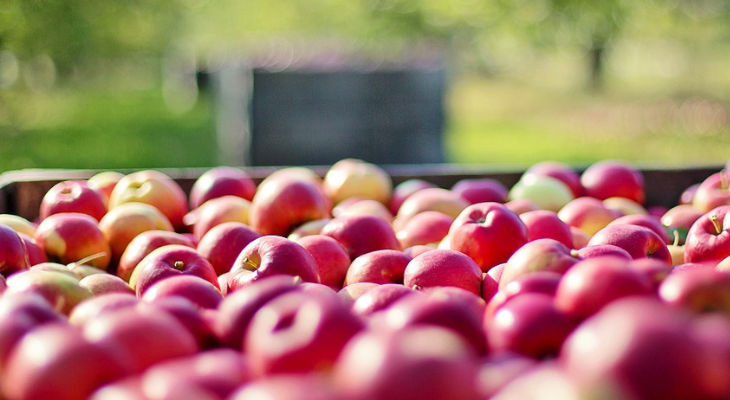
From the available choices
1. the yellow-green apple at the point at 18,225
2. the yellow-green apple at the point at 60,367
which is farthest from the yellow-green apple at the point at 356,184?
the yellow-green apple at the point at 60,367

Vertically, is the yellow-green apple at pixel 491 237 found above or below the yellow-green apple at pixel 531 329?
below

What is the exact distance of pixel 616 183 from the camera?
3418 mm

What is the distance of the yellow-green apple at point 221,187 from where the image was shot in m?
3.31

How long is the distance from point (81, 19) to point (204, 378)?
1774 cm

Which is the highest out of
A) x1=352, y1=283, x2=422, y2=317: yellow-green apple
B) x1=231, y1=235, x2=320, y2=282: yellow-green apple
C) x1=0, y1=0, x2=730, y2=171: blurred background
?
x1=352, y1=283, x2=422, y2=317: yellow-green apple

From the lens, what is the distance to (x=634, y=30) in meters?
20.7

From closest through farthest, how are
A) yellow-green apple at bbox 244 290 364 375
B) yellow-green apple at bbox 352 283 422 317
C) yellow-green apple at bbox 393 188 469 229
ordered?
yellow-green apple at bbox 244 290 364 375 → yellow-green apple at bbox 352 283 422 317 → yellow-green apple at bbox 393 188 469 229

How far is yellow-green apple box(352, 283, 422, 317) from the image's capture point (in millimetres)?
1559

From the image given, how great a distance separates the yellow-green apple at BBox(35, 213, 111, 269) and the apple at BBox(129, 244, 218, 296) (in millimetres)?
533

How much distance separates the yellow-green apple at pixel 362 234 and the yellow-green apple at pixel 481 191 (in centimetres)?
82

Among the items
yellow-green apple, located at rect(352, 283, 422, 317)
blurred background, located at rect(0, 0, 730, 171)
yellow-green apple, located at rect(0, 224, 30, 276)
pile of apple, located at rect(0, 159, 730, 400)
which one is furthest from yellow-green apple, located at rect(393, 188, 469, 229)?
blurred background, located at rect(0, 0, 730, 171)

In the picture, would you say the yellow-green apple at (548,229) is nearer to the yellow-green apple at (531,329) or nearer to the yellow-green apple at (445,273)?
the yellow-green apple at (445,273)

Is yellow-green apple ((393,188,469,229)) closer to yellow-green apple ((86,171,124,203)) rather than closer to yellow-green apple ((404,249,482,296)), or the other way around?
yellow-green apple ((404,249,482,296))

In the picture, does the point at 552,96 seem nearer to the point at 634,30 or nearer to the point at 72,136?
the point at 634,30
